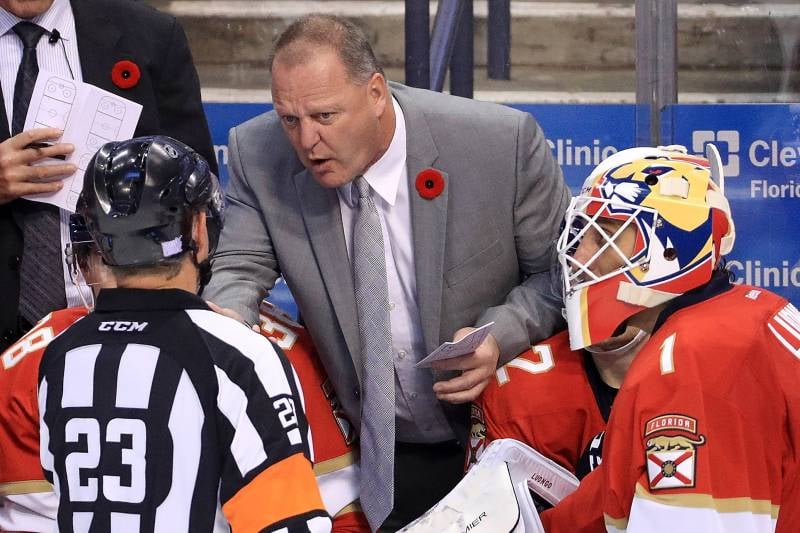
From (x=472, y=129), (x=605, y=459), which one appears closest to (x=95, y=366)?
(x=605, y=459)


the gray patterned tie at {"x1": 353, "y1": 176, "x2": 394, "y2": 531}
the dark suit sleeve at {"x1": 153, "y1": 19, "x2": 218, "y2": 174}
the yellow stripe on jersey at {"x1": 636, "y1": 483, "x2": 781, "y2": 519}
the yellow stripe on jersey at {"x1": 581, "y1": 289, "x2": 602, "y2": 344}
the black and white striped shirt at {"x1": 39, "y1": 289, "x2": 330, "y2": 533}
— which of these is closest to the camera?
the black and white striped shirt at {"x1": 39, "y1": 289, "x2": 330, "y2": 533}

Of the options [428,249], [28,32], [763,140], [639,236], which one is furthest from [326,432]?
[763,140]

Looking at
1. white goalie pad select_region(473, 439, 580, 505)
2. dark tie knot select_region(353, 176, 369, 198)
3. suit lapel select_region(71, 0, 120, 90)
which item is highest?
suit lapel select_region(71, 0, 120, 90)

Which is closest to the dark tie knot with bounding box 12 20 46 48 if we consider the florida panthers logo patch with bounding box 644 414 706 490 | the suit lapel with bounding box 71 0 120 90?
the suit lapel with bounding box 71 0 120 90

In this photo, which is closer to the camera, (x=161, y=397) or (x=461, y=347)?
(x=161, y=397)

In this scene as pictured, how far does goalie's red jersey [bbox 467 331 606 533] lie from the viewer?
291 centimetres

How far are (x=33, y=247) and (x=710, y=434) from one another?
1754 millimetres

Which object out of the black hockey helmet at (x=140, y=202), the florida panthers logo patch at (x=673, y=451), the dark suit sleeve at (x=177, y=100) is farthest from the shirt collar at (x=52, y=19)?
the florida panthers logo patch at (x=673, y=451)

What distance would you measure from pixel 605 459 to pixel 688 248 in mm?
472

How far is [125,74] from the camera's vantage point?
3252 mm

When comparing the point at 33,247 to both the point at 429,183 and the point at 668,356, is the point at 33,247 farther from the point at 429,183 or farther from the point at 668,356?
the point at 668,356

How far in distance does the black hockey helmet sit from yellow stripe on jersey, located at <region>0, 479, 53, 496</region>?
69 centimetres

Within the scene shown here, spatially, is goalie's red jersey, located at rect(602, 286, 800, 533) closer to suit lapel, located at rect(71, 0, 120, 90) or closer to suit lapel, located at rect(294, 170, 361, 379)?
suit lapel, located at rect(294, 170, 361, 379)

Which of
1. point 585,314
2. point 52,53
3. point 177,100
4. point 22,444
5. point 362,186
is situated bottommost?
point 22,444
